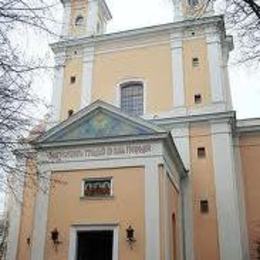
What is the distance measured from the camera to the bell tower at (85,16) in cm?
2545

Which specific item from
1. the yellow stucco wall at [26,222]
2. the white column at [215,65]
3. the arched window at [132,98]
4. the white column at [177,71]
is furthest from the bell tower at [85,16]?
the yellow stucco wall at [26,222]

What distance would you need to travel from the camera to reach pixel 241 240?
61.3 feet

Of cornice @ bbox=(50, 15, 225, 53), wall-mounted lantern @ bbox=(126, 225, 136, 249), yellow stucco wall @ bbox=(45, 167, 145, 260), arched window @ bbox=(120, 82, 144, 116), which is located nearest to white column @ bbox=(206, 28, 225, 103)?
cornice @ bbox=(50, 15, 225, 53)

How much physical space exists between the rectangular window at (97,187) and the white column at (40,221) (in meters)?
1.30

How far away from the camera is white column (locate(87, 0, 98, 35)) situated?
83.6 ft

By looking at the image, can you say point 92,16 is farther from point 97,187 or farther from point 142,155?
point 97,187

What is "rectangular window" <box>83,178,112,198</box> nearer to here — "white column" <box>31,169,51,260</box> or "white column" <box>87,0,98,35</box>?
"white column" <box>31,169,51,260</box>

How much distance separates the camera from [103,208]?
15.2m

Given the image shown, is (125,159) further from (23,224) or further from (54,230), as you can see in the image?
(23,224)

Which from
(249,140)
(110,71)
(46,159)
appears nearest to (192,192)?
(249,140)

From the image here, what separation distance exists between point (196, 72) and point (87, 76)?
5.51 metres

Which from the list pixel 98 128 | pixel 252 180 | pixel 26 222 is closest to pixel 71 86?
pixel 26 222

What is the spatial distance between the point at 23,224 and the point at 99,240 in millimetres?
4387

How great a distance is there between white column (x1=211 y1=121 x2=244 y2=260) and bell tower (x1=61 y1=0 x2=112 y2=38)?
30.8 ft
